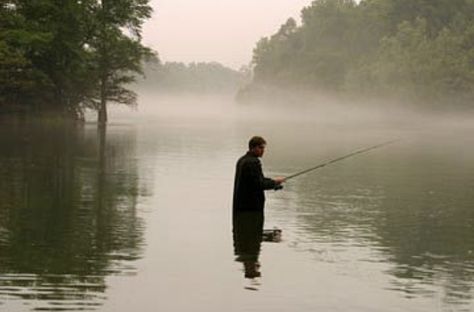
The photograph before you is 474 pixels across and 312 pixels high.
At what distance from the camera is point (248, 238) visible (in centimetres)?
1496

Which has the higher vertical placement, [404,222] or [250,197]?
[250,197]

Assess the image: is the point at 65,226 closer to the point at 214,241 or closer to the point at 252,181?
the point at 214,241

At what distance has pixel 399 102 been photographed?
12069 cm

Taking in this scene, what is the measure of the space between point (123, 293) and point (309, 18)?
165 metres

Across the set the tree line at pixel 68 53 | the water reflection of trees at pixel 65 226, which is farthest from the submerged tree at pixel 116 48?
the water reflection of trees at pixel 65 226

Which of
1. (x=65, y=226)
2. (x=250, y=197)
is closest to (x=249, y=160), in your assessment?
(x=250, y=197)

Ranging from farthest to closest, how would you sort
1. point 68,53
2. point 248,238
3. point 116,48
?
point 116,48, point 68,53, point 248,238

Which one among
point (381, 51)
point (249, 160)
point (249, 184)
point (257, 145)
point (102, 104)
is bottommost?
point (249, 184)

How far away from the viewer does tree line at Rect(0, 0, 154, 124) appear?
5103cm

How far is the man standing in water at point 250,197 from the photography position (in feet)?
49.3

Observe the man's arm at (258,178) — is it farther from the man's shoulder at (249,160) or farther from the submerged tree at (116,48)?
the submerged tree at (116,48)

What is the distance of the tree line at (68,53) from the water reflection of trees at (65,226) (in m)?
18.9

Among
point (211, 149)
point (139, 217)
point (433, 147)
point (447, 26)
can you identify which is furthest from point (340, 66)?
point (139, 217)

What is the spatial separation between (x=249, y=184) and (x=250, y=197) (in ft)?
1.09
